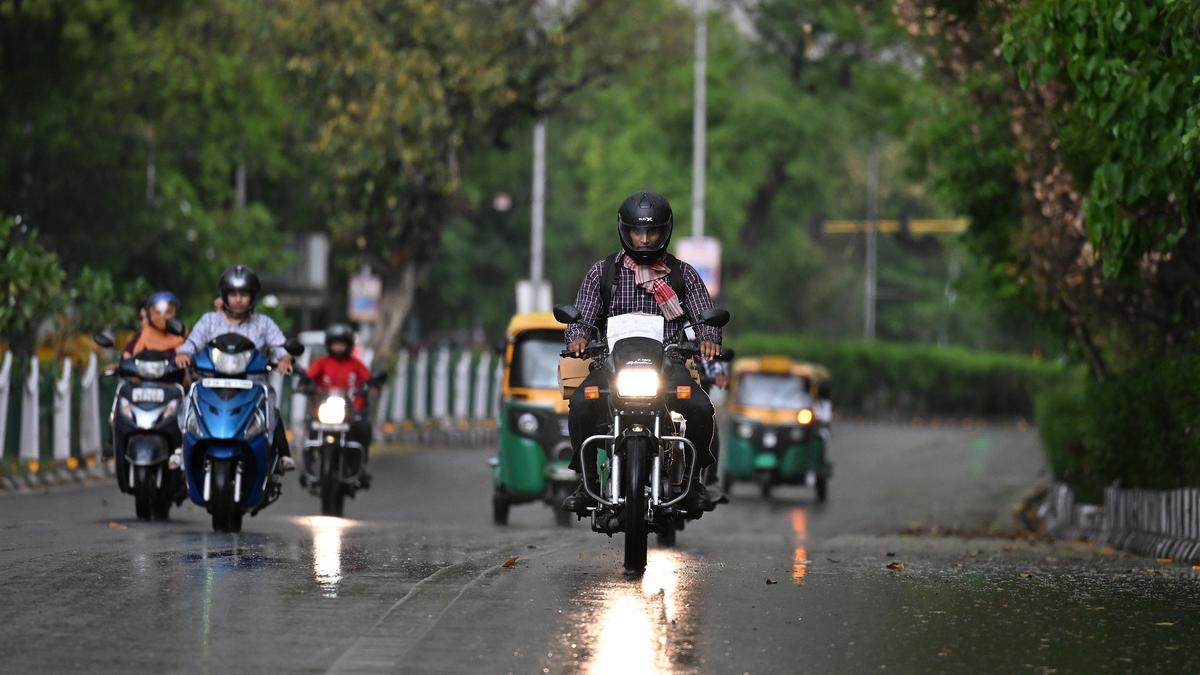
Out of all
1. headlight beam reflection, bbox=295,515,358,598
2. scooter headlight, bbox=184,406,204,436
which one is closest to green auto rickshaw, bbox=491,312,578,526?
headlight beam reflection, bbox=295,515,358,598

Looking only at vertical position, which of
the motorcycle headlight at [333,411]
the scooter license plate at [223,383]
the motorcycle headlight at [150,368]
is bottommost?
the motorcycle headlight at [333,411]

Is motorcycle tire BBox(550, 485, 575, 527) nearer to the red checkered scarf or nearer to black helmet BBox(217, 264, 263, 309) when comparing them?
black helmet BBox(217, 264, 263, 309)

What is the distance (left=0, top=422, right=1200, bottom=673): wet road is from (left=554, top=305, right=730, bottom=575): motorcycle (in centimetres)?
27

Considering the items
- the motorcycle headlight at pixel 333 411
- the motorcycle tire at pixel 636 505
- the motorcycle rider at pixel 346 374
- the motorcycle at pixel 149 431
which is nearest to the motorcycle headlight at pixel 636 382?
the motorcycle tire at pixel 636 505

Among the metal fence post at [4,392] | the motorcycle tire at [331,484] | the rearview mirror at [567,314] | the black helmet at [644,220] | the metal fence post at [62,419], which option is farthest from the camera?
the metal fence post at [62,419]

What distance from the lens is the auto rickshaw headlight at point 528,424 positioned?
2217 centimetres

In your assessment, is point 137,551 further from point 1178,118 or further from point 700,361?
point 1178,118

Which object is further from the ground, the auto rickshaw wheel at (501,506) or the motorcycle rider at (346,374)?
the motorcycle rider at (346,374)

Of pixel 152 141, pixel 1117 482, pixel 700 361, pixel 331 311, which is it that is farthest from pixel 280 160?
pixel 700 361

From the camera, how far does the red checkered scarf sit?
12.7m

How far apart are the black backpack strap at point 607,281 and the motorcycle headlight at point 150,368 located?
5.67 m

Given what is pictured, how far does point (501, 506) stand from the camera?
22562 mm

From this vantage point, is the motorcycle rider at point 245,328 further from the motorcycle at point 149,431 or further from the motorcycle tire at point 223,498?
the motorcycle at point 149,431

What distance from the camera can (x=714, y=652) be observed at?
29.3ft
